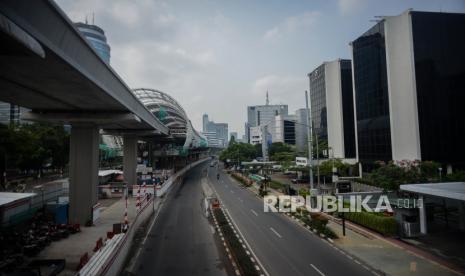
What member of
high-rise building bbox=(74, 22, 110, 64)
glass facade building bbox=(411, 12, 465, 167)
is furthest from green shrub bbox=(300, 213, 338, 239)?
high-rise building bbox=(74, 22, 110, 64)

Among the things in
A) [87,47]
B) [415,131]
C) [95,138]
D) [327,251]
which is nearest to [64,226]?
[95,138]

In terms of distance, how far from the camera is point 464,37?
137 feet

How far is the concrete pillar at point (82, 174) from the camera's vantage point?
25.8 metres

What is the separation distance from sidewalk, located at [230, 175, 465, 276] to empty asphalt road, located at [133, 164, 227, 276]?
8152 mm

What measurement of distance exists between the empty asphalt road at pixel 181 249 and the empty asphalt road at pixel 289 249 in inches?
108

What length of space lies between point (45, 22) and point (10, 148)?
43.1 metres

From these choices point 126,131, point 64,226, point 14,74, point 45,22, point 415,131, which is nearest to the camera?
point 45,22

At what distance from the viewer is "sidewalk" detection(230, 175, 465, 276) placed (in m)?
14.8

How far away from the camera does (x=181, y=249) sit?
62.1 ft

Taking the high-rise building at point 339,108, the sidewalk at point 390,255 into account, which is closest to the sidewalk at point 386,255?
the sidewalk at point 390,255

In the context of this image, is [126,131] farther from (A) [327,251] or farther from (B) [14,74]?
(A) [327,251]

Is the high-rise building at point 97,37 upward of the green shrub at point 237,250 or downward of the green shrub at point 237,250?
upward

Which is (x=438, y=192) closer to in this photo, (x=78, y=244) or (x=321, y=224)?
(x=321, y=224)

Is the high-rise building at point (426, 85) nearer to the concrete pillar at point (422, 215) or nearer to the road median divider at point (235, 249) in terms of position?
the concrete pillar at point (422, 215)
